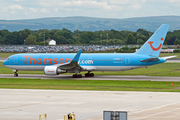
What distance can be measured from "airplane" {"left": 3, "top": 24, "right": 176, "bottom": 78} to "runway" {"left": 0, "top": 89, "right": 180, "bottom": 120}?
15.4 metres

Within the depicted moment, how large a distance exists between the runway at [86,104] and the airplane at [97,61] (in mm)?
15445

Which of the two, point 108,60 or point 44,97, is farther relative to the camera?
point 108,60

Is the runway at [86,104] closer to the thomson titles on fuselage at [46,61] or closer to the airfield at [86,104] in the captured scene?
the airfield at [86,104]

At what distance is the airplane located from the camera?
4584 cm

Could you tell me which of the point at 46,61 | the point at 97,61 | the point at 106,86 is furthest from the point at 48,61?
the point at 106,86

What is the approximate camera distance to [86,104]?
78.9ft

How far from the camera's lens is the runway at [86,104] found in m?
20.2

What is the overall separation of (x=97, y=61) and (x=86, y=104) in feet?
79.5

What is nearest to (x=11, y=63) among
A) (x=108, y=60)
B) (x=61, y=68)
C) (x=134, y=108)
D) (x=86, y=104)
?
(x=61, y=68)

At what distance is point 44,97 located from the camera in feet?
90.7

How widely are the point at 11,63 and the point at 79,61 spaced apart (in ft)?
36.9

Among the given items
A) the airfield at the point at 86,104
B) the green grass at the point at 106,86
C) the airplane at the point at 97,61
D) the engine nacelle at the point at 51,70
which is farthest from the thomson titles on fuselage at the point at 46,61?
the airfield at the point at 86,104

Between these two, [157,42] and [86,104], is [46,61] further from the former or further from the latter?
[86,104]

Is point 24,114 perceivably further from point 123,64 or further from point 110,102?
point 123,64
